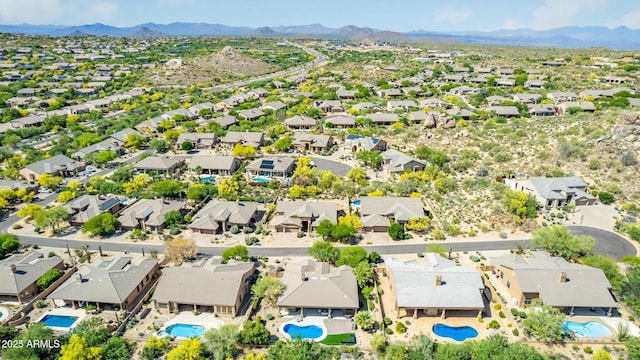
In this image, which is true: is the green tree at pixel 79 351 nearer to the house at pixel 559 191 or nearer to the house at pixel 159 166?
the house at pixel 159 166

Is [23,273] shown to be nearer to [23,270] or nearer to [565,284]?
[23,270]

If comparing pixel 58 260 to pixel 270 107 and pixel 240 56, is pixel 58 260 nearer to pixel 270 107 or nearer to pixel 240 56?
pixel 270 107

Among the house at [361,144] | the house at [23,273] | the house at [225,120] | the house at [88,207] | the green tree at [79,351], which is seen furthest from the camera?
the house at [225,120]

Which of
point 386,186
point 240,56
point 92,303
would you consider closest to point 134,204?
point 92,303

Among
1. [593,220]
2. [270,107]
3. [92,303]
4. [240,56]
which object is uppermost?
[240,56]

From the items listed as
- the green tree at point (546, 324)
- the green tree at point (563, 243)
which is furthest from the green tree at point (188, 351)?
the green tree at point (563, 243)

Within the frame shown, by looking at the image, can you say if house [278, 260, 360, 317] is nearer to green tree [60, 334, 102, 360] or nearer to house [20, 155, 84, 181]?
green tree [60, 334, 102, 360]
